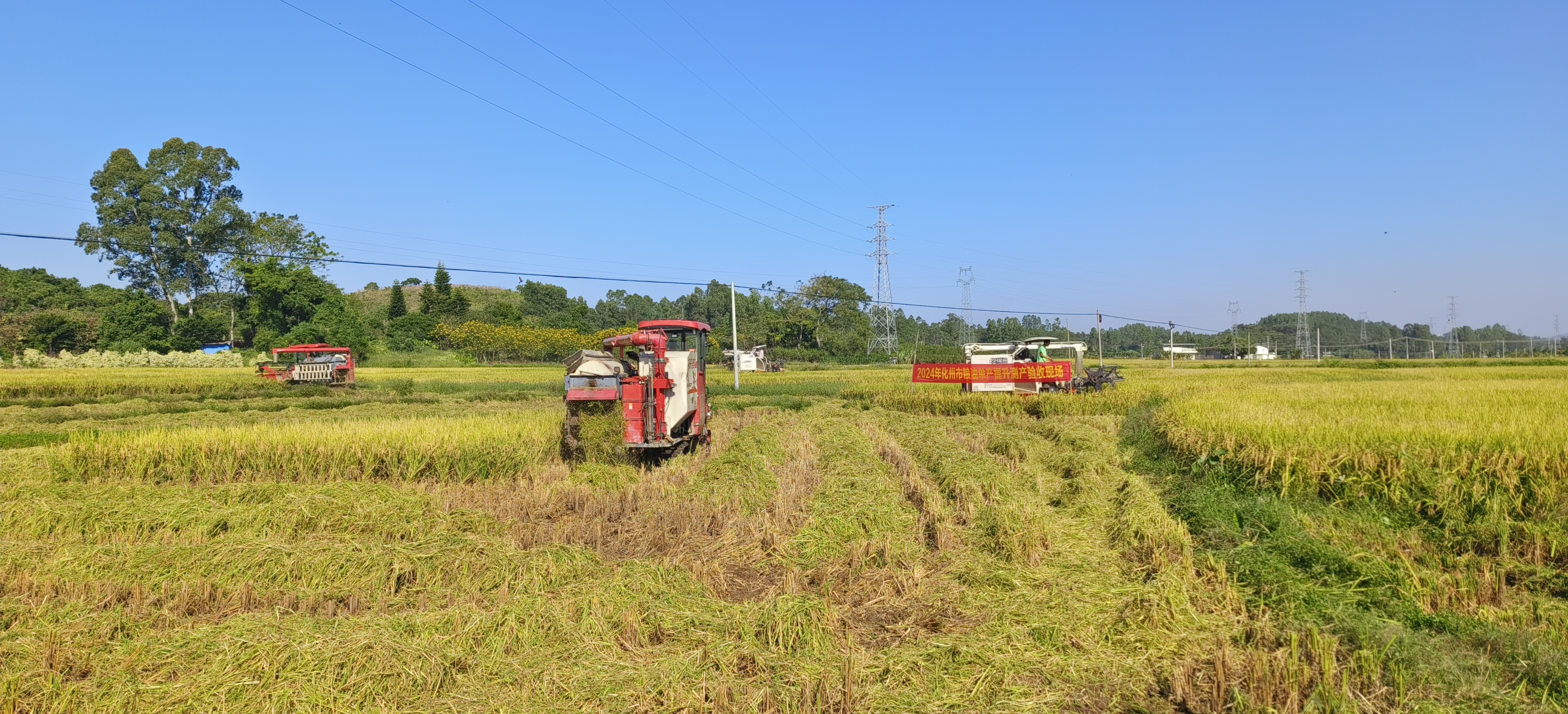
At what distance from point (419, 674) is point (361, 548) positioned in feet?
9.25

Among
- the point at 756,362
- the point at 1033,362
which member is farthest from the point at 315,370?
the point at 756,362

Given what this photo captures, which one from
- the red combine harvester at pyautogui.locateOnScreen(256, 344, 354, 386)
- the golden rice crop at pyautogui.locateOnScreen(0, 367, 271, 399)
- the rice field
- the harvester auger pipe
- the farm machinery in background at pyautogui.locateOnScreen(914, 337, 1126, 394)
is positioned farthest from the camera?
the red combine harvester at pyautogui.locateOnScreen(256, 344, 354, 386)

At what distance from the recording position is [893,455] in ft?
41.6

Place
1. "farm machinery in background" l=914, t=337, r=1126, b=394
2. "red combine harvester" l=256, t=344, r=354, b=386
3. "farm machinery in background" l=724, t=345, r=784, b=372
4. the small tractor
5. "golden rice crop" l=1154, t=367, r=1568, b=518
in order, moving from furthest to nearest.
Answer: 1. "farm machinery in background" l=724, t=345, r=784, b=372
2. "red combine harvester" l=256, t=344, r=354, b=386
3. the small tractor
4. "farm machinery in background" l=914, t=337, r=1126, b=394
5. "golden rice crop" l=1154, t=367, r=1568, b=518

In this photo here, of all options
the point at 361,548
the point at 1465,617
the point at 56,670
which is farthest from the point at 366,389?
the point at 1465,617

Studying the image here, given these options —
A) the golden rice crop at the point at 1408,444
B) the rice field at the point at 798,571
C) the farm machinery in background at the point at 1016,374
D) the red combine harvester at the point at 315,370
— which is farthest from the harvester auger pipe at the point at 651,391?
the red combine harvester at the point at 315,370

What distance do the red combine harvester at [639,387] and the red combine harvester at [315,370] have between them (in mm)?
22524

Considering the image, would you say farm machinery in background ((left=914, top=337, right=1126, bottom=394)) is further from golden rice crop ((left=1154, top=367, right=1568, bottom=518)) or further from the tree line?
the tree line

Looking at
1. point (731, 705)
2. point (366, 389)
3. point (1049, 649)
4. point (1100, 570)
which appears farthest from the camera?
point (366, 389)

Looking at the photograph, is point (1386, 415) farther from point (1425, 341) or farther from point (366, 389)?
point (1425, 341)

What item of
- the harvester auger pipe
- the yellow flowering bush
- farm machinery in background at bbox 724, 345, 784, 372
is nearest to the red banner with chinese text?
the harvester auger pipe

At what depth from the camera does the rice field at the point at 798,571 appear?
4.27m

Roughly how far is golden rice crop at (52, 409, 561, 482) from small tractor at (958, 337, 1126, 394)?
47.6ft

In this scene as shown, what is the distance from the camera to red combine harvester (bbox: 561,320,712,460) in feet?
37.8
